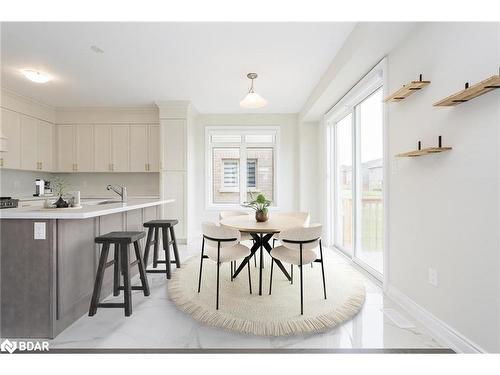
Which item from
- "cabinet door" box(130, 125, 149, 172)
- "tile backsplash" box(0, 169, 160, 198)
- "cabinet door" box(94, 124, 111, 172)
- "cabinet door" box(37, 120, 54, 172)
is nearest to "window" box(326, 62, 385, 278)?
"cabinet door" box(130, 125, 149, 172)

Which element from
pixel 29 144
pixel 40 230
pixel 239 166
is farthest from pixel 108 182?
pixel 40 230

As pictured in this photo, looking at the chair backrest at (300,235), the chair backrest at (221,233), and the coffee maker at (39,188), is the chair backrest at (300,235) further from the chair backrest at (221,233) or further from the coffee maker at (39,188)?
the coffee maker at (39,188)

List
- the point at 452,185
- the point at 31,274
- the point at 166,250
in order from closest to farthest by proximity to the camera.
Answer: the point at 452,185, the point at 31,274, the point at 166,250

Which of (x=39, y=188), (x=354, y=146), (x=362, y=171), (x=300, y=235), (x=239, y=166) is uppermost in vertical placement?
(x=354, y=146)

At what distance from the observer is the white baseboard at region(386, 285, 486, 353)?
1.61m

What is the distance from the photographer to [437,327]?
6.06 feet

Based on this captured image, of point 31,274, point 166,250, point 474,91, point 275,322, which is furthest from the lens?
point 166,250

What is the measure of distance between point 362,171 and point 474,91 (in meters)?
2.12

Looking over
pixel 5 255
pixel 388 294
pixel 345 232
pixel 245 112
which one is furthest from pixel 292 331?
pixel 245 112

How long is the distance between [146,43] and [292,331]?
125 inches

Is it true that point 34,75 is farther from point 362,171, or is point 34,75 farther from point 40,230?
point 362,171

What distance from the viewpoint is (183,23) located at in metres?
2.44

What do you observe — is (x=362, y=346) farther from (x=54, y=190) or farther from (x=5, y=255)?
(x=54, y=190)

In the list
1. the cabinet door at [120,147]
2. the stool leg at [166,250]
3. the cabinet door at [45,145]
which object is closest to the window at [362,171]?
the stool leg at [166,250]
